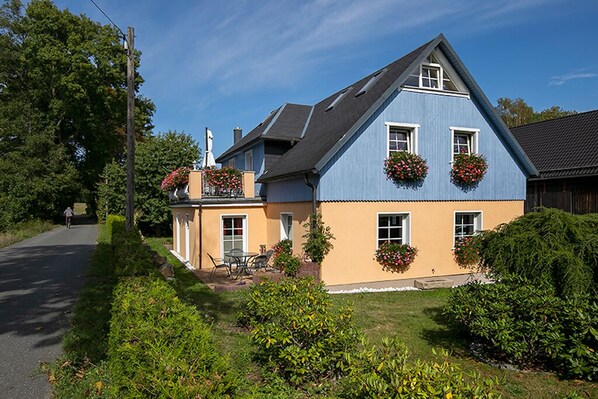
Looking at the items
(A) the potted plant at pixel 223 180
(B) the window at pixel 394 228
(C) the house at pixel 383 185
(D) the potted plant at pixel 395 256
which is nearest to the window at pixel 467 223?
(C) the house at pixel 383 185

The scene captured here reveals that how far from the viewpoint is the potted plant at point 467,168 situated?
12.8m


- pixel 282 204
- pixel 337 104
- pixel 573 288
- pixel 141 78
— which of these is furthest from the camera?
pixel 141 78

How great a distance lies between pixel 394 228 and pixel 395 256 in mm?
1023

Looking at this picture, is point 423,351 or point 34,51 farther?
point 34,51

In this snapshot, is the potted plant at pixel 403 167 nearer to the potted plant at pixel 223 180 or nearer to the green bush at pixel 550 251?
the green bush at pixel 550 251

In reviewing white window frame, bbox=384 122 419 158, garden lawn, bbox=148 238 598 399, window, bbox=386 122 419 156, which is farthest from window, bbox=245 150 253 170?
white window frame, bbox=384 122 419 158

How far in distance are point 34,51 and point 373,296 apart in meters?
42.2

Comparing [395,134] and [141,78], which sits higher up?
[141,78]

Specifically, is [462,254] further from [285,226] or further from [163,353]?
[163,353]

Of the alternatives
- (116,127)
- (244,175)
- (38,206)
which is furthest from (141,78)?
(244,175)

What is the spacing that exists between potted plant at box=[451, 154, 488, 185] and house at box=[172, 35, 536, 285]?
Result: 0.25 m

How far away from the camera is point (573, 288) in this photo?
5387 mm

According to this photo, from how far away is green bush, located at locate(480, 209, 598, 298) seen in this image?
5.52m

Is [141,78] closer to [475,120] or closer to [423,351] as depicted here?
[475,120]
